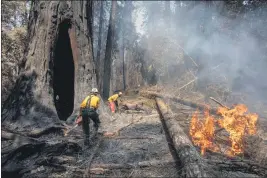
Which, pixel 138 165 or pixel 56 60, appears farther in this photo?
pixel 56 60

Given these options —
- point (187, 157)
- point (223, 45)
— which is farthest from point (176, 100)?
point (187, 157)

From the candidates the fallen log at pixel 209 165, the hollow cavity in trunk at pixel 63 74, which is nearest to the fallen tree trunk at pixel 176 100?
the fallen log at pixel 209 165

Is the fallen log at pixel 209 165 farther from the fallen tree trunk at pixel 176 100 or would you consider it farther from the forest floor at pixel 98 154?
the fallen tree trunk at pixel 176 100

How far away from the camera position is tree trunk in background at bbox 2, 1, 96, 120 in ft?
24.7

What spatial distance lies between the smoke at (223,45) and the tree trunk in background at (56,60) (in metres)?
9.08

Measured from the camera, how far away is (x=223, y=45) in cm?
1534

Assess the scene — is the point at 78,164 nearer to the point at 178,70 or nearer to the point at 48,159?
the point at 48,159

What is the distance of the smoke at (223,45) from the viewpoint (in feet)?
44.3

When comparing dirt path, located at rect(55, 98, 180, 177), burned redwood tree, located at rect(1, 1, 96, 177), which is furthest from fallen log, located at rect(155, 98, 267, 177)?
burned redwood tree, located at rect(1, 1, 96, 177)

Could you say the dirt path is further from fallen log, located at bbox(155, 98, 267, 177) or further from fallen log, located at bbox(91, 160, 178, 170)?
fallen log, located at bbox(155, 98, 267, 177)

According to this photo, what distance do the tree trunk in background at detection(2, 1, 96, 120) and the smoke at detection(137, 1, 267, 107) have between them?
357 inches

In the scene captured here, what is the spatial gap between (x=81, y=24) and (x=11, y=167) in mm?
5565

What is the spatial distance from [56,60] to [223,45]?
10.8 meters

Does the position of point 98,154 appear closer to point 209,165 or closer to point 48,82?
point 209,165
